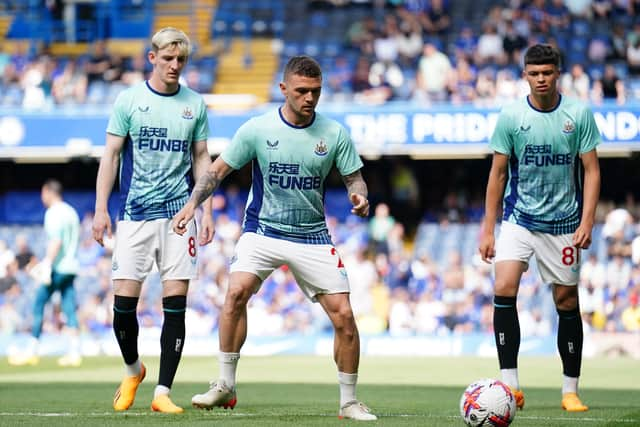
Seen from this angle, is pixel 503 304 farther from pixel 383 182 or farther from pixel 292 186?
pixel 383 182

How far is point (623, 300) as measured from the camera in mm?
20203

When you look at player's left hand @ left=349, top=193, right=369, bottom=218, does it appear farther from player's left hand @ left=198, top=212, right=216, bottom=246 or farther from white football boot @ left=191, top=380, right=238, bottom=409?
white football boot @ left=191, top=380, right=238, bottom=409

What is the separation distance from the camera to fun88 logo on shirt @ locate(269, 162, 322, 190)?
8281 millimetres

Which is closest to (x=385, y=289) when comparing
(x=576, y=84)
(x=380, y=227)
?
(x=380, y=227)

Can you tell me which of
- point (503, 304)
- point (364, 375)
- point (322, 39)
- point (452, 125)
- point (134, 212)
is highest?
point (322, 39)

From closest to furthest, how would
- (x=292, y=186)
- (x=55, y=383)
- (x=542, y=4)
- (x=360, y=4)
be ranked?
(x=292, y=186)
(x=55, y=383)
(x=542, y=4)
(x=360, y=4)

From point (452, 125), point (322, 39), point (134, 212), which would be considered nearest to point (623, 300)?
point (452, 125)

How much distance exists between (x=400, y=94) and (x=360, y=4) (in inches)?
177

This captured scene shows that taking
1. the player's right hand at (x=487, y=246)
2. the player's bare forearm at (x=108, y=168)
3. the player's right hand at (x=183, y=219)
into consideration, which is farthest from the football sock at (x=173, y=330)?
the player's right hand at (x=487, y=246)

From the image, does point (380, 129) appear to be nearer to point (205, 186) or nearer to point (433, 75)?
point (433, 75)

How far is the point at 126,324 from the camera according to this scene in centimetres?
891

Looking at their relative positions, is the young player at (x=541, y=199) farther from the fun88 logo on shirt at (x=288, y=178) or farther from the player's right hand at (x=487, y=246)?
the fun88 logo on shirt at (x=288, y=178)

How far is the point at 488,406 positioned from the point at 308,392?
15.2 ft

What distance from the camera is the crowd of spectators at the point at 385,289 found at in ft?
68.5
